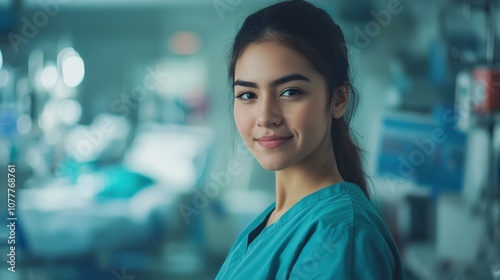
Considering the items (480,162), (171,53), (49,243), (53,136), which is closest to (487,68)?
(480,162)

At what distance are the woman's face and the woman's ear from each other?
0.11 feet

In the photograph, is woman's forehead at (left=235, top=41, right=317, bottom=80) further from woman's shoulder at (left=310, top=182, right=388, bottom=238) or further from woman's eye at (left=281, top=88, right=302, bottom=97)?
woman's shoulder at (left=310, top=182, right=388, bottom=238)

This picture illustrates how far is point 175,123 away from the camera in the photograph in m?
3.46

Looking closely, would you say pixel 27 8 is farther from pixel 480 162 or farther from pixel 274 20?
pixel 274 20

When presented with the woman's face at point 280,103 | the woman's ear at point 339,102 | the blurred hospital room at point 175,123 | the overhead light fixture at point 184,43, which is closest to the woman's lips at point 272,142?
the woman's face at point 280,103

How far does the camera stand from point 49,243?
3.42 metres

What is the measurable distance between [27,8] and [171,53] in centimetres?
78


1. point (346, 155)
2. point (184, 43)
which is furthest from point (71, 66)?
point (346, 155)

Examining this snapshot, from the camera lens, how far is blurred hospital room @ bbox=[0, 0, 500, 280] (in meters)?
3.31

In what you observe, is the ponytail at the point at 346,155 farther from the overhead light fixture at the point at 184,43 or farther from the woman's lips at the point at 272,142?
the overhead light fixture at the point at 184,43

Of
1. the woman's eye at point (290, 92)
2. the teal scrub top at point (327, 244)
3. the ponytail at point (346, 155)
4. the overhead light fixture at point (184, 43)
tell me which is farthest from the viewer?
the overhead light fixture at point (184, 43)

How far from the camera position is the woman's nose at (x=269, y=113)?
842 millimetres

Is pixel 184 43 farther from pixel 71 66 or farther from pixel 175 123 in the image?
pixel 71 66

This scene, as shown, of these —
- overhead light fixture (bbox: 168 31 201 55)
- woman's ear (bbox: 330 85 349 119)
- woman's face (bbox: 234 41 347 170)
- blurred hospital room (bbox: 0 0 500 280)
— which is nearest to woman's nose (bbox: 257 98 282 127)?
woman's face (bbox: 234 41 347 170)
